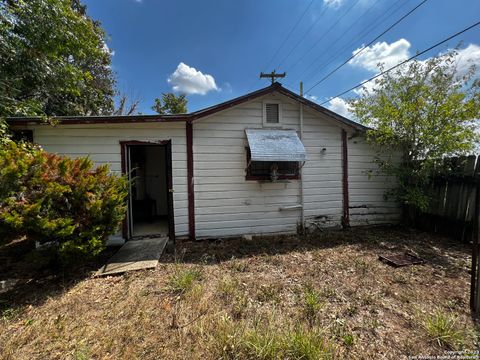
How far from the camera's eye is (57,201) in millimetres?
3082

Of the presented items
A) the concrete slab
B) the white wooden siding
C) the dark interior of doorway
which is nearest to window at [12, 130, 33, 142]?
the dark interior of doorway

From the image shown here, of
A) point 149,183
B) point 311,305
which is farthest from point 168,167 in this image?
point 311,305

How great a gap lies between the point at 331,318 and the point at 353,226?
4219mm

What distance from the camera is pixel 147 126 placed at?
486 cm

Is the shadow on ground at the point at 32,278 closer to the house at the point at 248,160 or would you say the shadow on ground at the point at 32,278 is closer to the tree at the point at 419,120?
the house at the point at 248,160

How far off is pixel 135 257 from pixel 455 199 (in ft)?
23.7

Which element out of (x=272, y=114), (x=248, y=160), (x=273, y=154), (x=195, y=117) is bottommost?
(x=248, y=160)

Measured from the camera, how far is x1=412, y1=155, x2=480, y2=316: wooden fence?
15.7ft

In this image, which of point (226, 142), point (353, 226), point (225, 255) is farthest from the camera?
point (353, 226)

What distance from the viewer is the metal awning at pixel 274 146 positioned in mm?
4914

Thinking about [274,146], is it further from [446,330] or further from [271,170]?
[446,330]

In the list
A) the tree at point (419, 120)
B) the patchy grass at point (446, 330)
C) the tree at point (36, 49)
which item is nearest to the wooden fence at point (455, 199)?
the tree at point (419, 120)

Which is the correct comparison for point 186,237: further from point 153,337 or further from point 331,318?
point 331,318

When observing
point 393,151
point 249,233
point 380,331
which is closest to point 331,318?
point 380,331
